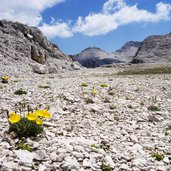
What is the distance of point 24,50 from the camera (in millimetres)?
71188

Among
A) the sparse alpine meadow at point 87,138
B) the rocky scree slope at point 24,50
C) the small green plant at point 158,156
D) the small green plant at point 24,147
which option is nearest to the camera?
the sparse alpine meadow at point 87,138

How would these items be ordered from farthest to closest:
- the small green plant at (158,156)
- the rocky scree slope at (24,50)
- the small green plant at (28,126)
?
the rocky scree slope at (24,50)
the small green plant at (28,126)
the small green plant at (158,156)

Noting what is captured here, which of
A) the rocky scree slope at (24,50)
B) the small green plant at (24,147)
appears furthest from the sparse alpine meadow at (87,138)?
the rocky scree slope at (24,50)

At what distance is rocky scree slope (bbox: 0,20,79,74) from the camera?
54.3m

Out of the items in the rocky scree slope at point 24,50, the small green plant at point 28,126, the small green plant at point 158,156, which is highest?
the rocky scree slope at point 24,50

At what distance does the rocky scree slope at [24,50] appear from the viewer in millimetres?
54281

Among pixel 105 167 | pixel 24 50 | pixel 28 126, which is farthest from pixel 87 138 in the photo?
pixel 24 50

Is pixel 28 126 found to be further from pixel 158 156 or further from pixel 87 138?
pixel 158 156

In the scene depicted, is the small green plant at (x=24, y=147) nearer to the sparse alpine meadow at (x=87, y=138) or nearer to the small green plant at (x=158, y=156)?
the sparse alpine meadow at (x=87, y=138)

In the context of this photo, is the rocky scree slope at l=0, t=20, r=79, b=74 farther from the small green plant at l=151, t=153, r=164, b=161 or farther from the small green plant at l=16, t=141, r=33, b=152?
the small green plant at l=151, t=153, r=164, b=161

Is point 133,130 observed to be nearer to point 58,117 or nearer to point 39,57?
point 58,117

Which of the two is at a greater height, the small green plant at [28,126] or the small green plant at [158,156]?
the small green plant at [28,126]

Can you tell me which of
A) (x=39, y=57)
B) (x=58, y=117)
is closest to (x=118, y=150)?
(x=58, y=117)

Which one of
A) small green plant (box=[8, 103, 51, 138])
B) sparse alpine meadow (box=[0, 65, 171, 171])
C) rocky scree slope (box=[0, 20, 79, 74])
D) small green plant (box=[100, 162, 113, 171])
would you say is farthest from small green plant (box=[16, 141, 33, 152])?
rocky scree slope (box=[0, 20, 79, 74])
